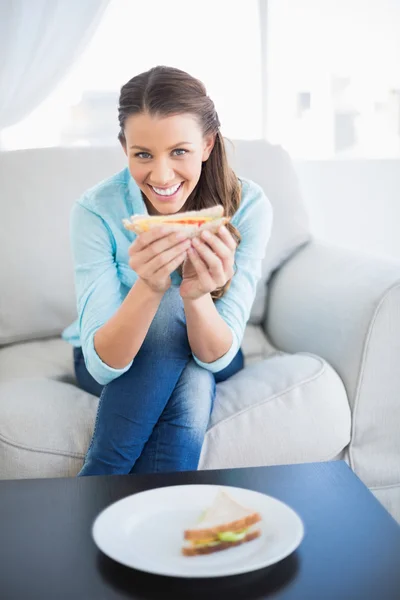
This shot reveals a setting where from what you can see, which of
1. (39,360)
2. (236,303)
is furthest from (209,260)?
(39,360)

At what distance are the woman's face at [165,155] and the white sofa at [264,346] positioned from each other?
0.42m

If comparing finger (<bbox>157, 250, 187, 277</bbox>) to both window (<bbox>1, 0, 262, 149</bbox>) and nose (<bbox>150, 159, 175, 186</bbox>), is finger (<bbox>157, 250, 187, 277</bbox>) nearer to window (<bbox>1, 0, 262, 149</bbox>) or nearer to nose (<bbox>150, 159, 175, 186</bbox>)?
nose (<bbox>150, 159, 175, 186</bbox>)

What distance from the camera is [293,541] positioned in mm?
850

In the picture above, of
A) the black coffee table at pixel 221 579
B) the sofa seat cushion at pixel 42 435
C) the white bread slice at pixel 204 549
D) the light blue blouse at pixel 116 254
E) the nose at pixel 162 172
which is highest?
the nose at pixel 162 172

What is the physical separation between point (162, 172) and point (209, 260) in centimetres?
23

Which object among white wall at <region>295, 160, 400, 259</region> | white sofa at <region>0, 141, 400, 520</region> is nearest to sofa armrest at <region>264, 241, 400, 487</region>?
white sofa at <region>0, 141, 400, 520</region>

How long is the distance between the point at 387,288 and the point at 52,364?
31.4 inches

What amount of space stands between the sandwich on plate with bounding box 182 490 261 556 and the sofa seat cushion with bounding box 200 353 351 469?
561 mm

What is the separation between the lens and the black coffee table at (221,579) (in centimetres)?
79

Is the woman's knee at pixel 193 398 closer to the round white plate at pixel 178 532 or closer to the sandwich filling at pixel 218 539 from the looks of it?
the round white plate at pixel 178 532

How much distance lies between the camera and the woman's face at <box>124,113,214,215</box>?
4.62ft

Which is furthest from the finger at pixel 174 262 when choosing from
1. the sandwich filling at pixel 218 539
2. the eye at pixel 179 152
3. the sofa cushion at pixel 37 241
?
the sofa cushion at pixel 37 241

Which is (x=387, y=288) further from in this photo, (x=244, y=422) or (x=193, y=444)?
(x=193, y=444)

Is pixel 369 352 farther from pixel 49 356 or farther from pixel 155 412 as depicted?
pixel 49 356
